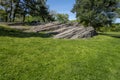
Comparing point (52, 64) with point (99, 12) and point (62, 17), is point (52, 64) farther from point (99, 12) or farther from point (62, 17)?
point (62, 17)

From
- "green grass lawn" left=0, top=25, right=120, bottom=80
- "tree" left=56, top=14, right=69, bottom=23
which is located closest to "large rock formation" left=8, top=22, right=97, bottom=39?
"green grass lawn" left=0, top=25, right=120, bottom=80

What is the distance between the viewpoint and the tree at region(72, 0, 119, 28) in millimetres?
26259

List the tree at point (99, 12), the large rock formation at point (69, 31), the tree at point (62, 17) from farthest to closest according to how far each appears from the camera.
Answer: the tree at point (62, 17) → the tree at point (99, 12) → the large rock formation at point (69, 31)

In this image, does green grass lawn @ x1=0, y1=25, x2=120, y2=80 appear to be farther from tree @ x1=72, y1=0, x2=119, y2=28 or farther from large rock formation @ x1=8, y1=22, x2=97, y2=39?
tree @ x1=72, y1=0, x2=119, y2=28

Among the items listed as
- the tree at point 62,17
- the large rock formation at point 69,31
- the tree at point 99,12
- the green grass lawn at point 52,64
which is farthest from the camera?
the tree at point 62,17

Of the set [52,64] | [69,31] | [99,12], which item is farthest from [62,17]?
[52,64]

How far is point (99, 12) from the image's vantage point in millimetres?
26953

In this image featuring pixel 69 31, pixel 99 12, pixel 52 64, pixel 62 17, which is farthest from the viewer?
pixel 62 17

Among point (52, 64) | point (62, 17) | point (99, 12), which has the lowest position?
A: point (52, 64)

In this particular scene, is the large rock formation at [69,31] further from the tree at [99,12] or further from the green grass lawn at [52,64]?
the green grass lawn at [52,64]

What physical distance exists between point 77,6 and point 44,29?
32.7 ft

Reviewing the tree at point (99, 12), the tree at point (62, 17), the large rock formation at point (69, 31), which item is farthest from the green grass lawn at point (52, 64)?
the tree at point (62, 17)

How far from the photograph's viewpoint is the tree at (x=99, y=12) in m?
26.3

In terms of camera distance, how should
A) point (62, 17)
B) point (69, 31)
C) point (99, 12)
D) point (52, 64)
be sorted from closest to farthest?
point (52, 64) < point (69, 31) < point (99, 12) < point (62, 17)
